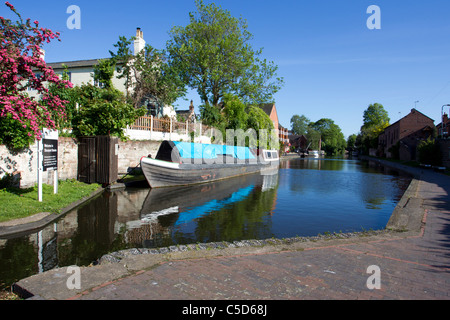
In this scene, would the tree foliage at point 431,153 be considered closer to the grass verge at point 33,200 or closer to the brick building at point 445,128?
the brick building at point 445,128

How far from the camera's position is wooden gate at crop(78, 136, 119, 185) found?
47.0 ft

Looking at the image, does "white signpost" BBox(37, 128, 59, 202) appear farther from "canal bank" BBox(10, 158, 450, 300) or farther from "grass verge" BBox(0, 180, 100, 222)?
"canal bank" BBox(10, 158, 450, 300)

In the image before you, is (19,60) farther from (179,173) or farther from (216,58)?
(216,58)

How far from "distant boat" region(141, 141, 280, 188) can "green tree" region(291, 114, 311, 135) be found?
107203mm

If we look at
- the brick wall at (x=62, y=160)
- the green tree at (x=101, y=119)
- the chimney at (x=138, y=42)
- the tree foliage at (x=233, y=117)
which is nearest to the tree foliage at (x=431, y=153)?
the tree foliage at (x=233, y=117)

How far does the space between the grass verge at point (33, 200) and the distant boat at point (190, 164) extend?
4084 millimetres

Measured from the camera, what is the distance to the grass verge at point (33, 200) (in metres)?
8.07

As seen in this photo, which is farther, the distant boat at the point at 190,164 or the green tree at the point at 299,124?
the green tree at the point at 299,124

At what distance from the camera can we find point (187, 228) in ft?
28.4

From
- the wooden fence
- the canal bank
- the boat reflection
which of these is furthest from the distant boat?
the canal bank

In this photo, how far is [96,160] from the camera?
14438 mm
